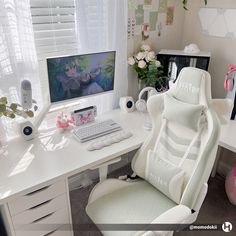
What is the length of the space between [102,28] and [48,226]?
133 cm

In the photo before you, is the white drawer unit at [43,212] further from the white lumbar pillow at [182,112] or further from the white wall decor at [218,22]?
the white wall decor at [218,22]

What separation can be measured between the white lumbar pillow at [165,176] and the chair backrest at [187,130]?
2 centimetres

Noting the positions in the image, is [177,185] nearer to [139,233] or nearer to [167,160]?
[167,160]

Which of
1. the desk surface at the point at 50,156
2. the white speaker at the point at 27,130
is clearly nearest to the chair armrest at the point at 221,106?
the desk surface at the point at 50,156

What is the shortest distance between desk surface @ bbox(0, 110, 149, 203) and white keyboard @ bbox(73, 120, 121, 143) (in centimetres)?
4

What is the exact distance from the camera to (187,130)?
1239mm

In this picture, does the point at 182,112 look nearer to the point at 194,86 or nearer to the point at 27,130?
the point at 194,86

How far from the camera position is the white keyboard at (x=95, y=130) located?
146 centimetres

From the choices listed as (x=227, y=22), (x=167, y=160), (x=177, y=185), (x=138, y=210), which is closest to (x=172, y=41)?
(x=227, y=22)

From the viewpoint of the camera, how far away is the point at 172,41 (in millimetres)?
2133

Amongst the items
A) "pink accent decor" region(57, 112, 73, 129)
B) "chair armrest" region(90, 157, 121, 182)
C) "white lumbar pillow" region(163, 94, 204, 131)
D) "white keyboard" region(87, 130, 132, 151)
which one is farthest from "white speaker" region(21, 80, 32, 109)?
"white lumbar pillow" region(163, 94, 204, 131)

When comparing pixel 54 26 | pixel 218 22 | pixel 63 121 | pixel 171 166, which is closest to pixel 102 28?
pixel 54 26

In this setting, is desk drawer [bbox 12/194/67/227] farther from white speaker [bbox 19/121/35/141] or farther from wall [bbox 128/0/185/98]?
wall [bbox 128/0/185/98]

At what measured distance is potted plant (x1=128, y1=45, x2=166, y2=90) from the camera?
180 centimetres
